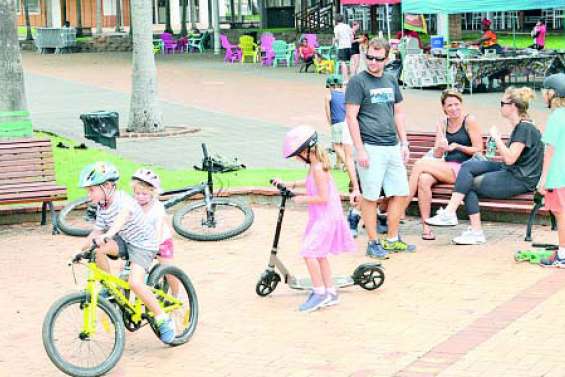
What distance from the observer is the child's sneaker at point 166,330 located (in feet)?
24.3

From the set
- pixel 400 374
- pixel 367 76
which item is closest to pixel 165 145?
pixel 367 76

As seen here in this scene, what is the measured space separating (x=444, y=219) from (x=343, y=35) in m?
20.4

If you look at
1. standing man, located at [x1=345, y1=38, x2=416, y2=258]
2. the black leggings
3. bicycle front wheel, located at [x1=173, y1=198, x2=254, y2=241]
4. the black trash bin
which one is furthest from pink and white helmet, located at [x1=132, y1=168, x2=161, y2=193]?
the black trash bin

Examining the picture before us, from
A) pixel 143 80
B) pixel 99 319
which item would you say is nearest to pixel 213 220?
pixel 99 319

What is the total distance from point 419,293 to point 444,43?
63.6ft

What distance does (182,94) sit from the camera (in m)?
26.1

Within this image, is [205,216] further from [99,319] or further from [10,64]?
[10,64]

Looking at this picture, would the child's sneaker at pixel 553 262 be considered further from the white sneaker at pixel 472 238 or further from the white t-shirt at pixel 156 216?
the white t-shirt at pixel 156 216

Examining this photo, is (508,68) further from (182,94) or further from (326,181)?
(326,181)

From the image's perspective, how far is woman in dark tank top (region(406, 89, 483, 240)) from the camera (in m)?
10.4

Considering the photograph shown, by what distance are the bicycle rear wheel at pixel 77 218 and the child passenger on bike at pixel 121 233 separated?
3606 millimetres

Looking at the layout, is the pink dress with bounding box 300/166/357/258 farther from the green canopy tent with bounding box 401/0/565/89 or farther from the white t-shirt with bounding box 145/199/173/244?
the green canopy tent with bounding box 401/0/565/89

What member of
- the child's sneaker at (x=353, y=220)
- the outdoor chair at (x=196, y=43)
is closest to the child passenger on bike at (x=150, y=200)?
the child's sneaker at (x=353, y=220)

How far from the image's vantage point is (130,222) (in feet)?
24.2
